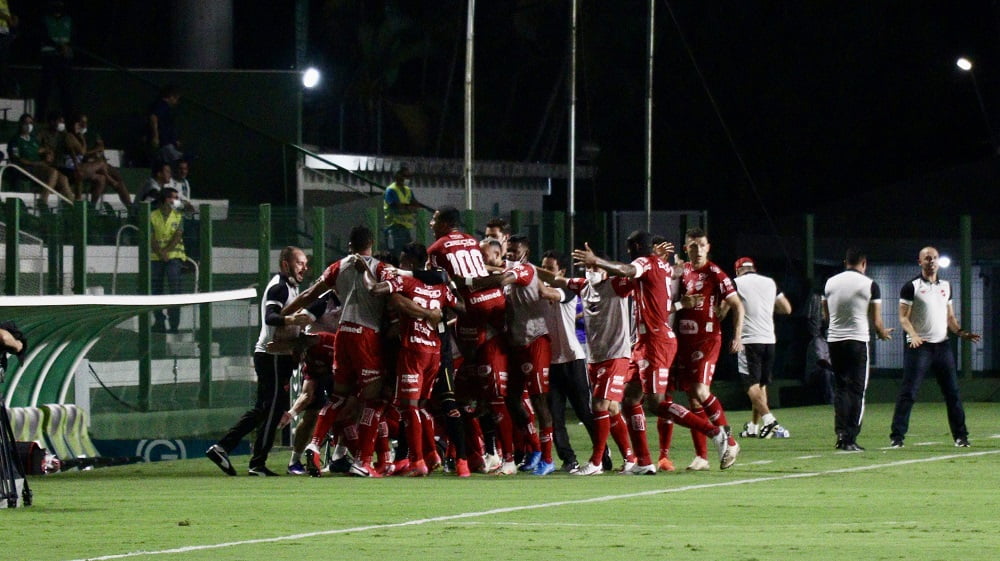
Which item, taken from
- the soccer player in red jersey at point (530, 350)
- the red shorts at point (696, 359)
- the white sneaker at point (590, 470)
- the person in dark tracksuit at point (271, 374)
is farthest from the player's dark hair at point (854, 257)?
the person in dark tracksuit at point (271, 374)

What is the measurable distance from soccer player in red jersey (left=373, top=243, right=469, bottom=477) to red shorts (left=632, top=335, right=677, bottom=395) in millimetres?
1703

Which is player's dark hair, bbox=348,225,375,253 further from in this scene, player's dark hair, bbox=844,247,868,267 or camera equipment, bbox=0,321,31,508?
Answer: player's dark hair, bbox=844,247,868,267

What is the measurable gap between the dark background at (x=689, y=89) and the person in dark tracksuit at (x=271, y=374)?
2301 cm

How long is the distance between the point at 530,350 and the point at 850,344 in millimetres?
4143

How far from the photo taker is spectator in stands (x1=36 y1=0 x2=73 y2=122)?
92.7 feet

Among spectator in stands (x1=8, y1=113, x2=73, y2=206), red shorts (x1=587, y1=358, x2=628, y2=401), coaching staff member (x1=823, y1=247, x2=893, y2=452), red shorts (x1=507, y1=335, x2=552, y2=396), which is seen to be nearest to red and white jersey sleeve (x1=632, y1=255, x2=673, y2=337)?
red shorts (x1=587, y1=358, x2=628, y2=401)

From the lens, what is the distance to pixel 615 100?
154 ft

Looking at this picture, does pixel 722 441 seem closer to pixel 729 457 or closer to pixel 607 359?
pixel 729 457

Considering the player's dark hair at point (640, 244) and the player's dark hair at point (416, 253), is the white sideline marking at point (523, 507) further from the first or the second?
the player's dark hair at point (416, 253)

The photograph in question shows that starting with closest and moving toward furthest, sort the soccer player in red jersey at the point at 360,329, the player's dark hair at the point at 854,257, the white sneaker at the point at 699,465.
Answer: the soccer player in red jersey at the point at 360,329, the white sneaker at the point at 699,465, the player's dark hair at the point at 854,257

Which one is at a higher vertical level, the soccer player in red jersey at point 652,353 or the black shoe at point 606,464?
the soccer player in red jersey at point 652,353

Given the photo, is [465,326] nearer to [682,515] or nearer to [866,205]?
[682,515]

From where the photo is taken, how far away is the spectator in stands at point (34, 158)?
25703 mm

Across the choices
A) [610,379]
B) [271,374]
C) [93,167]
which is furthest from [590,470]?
[93,167]
